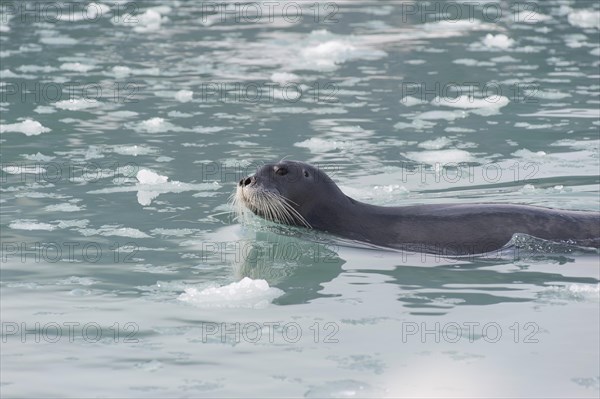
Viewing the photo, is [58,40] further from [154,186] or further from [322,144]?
[154,186]

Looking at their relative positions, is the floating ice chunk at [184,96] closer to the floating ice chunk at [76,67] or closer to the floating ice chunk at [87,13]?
the floating ice chunk at [76,67]

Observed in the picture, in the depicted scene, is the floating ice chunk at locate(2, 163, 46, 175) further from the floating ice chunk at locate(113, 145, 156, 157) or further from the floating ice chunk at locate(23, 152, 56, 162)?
the floating ice chunk at locate(113, 145, 156, 157)

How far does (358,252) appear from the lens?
24.5 ft

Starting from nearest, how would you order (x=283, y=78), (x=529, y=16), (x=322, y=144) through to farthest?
(x=322, y=144) < (x=283, y=78) < (x=529, y=16)

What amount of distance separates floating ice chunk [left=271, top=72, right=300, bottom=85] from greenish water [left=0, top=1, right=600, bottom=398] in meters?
0.02

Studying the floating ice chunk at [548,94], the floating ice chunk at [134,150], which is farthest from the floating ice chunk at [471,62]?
the floating ice chunk at [134,150]

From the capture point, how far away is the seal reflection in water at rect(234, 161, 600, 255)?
736 centimetres

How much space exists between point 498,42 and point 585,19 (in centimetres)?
224

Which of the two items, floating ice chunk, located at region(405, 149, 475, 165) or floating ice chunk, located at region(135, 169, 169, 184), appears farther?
floating ice chunk, located at region(405, 149, 475, 165)

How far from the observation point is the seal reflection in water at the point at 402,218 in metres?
7.36

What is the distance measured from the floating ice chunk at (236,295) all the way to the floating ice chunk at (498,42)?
9.38 m

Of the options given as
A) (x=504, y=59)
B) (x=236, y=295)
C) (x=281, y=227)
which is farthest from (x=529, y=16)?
(x=236, y=295)

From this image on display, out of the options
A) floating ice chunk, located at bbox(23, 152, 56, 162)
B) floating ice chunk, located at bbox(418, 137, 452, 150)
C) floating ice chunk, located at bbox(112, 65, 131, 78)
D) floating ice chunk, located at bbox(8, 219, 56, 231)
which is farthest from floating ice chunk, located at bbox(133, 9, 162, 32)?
floating ice chunk, located at bbox(8, 219, 56, 231)

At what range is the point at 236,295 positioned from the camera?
263 inches
